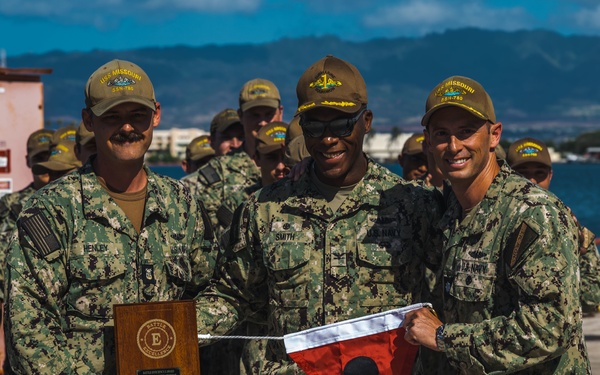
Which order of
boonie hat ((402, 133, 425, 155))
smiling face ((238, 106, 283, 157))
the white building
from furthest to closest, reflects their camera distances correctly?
the white building < smiling face ((238, 106, 283, 157)) < boonie hat ((402, 133, 425, 155))

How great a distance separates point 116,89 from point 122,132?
0.20 meters

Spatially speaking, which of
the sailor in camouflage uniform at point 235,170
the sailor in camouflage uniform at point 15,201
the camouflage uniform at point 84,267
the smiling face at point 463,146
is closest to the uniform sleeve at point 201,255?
the camouflage uniform at point 84,267

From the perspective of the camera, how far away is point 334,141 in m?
4.79

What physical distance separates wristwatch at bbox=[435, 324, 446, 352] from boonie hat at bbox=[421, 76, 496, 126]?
911mm

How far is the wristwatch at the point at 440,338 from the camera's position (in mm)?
4297

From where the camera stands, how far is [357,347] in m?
4.61

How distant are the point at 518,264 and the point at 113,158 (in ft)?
6.28

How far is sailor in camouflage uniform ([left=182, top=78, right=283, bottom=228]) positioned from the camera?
9.02 metres

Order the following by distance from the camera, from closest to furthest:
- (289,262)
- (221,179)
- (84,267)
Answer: (84,267)
(289,262)
(221,179)

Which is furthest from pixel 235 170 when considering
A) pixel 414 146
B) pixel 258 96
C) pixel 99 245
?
pixel 99 245

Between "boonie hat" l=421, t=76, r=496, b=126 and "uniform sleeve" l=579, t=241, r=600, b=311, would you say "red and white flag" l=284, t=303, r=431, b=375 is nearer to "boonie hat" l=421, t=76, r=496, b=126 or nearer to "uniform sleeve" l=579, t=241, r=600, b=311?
"boonie hat" l=421, t=76, r=496, b=126

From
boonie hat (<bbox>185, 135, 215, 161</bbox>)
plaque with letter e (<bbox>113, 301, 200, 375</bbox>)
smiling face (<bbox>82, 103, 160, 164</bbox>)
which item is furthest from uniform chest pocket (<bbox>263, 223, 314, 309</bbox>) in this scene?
boonie hat (<bbox>185, 135, 215, 161</bbox>)

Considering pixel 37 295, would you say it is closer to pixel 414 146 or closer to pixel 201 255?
Result: pixel 201 255

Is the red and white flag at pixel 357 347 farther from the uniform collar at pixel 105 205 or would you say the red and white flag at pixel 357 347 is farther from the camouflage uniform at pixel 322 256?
the uniform collar at pixel 105 205
